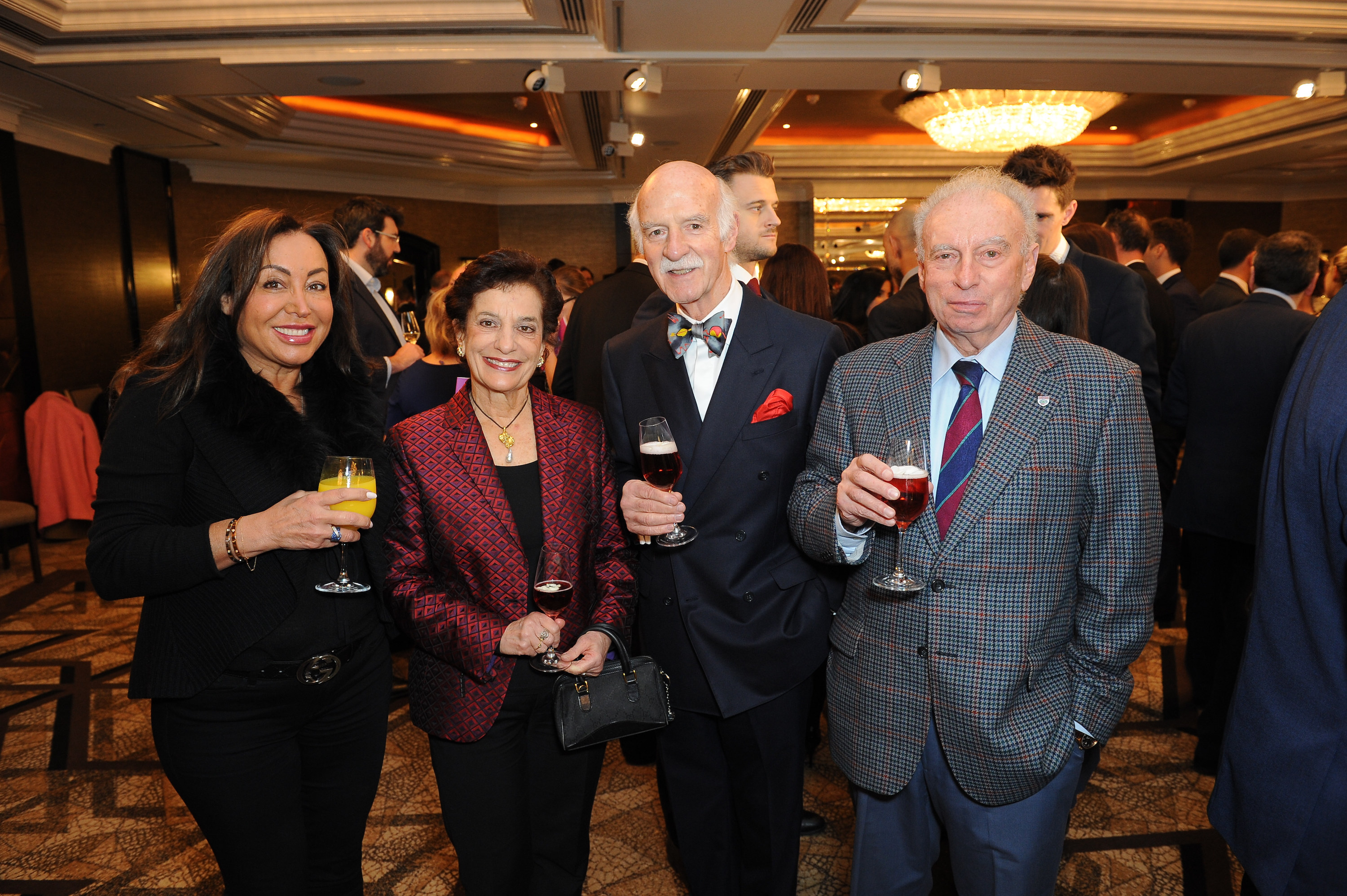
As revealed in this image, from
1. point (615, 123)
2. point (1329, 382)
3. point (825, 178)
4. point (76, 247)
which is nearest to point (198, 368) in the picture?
point (1329, 382)

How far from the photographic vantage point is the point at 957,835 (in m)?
1.76

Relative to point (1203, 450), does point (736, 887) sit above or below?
below

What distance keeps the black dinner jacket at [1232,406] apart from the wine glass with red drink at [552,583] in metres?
3.03

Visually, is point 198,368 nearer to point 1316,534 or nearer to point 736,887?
point 736,887

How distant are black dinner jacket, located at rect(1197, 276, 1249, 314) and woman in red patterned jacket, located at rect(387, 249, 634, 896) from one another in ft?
14.5

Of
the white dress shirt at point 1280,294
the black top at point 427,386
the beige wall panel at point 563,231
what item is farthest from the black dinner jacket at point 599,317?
the beige wall panel at point 563,231

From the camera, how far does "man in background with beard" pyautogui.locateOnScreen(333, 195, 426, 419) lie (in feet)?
13.8

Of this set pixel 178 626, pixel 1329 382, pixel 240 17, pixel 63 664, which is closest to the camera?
pixel 1329 382

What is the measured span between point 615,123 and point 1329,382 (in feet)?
24.0

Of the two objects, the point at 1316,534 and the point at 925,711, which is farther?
the point at 925,711

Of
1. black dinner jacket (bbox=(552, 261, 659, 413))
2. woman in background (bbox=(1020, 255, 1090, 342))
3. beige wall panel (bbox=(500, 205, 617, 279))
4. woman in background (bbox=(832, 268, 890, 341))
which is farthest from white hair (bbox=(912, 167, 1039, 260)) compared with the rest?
beige wall panel (bbox=(500, 205, 617, 279))

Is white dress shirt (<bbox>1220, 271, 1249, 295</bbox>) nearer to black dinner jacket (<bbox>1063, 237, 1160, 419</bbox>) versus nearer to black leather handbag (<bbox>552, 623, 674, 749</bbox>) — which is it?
black dinner jacket (<bbox>1063, 237, 1160, 419</bbox>)

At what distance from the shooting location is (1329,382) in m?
1.06

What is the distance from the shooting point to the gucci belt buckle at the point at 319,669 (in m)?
1.74
